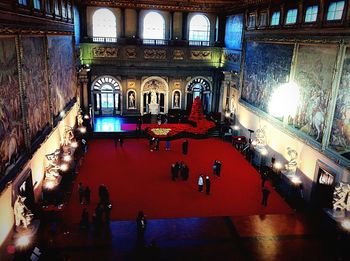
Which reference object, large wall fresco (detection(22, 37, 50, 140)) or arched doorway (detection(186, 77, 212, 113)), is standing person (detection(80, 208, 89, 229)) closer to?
large wall fresco (detection(22, 37, 50, 140))

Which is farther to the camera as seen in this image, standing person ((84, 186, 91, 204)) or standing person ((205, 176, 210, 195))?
standing person ((205, 176, 210, 195))

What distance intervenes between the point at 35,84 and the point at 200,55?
18.3 m

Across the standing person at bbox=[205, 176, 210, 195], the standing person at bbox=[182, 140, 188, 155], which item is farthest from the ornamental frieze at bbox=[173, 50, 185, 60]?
the standing person at bbox=[205, 176, 210, 195]

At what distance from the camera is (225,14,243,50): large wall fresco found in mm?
24203

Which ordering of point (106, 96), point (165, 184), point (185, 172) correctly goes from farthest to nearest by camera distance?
1. point (106, 96)
2. point (185, 172)
3. point (165, 184)

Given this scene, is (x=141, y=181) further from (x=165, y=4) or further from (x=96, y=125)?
(x=165, y=4)

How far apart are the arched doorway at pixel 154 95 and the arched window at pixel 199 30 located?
4.55 metres

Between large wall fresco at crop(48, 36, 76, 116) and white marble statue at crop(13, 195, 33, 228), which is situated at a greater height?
large wall fresco at crop(48, 36, 76, 116)

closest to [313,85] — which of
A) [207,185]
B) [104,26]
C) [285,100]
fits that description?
[285,100]

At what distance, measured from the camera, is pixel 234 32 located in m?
25.7

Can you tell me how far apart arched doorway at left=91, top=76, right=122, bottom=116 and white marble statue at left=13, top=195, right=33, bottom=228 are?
1851cm

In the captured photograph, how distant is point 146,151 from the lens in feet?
72.1

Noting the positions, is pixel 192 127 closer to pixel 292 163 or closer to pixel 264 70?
pixel 264 70

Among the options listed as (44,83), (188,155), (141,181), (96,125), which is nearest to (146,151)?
(188,155)
